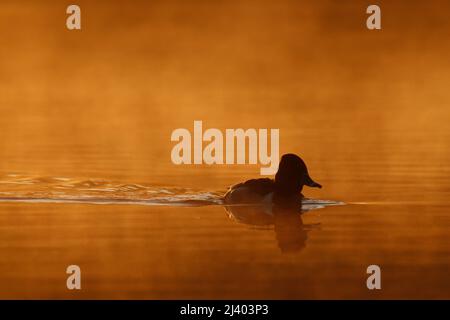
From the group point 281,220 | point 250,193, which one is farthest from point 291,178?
point 281,220

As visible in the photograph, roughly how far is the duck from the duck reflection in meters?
0.11

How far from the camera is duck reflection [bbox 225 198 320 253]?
11383 millimetres

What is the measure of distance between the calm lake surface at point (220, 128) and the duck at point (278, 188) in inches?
15.3

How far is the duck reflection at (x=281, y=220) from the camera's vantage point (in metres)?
11.4

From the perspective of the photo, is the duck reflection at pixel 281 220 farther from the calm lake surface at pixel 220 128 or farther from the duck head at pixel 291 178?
the duck head at pixel 291 178

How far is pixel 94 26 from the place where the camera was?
86.8 feet

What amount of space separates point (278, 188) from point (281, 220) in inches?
54.8

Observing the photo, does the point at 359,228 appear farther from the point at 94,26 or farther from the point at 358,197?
the point at 94,26

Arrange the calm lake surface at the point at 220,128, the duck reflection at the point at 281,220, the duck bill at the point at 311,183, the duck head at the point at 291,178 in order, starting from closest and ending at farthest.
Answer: the calm lake surface at the point at 220,128
the duck reflection at the point at 281,220
the duck head at the point at 291,178
the duck bill at the point at 311,183

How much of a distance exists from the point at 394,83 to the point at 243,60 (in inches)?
128

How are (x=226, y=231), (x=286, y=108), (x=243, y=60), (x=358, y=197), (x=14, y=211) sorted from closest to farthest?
(x=226, y=231), (x=14, y=211), (x=358, y=197), (x=286, y=108), (x=243, y=60)

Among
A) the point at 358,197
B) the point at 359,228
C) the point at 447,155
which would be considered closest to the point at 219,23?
the point at 447,155

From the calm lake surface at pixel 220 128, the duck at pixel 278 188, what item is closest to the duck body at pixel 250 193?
the duck at pixel 278 188

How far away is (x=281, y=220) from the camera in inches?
506
